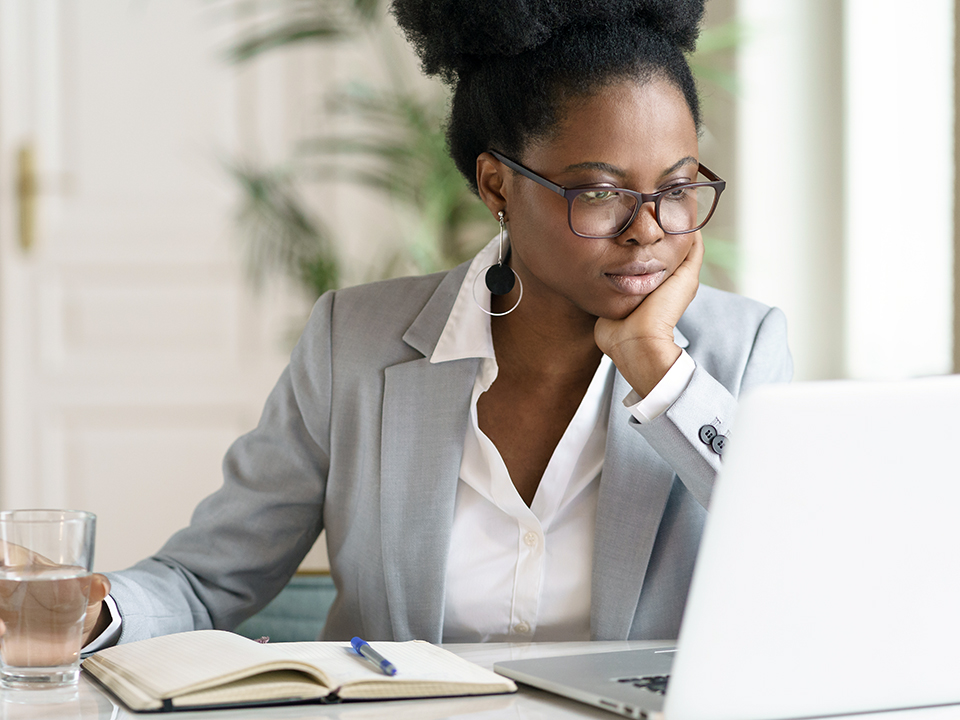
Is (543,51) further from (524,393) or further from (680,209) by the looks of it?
(524,393)

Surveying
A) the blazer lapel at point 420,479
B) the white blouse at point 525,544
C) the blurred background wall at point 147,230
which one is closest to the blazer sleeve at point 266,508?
the blazer lapel at point 420,479

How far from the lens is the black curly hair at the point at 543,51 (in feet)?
4.00

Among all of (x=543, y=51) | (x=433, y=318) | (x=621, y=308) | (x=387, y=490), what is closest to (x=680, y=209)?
(x=621, y=308)

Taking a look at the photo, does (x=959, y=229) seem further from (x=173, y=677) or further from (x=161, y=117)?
(x=161, y=117)

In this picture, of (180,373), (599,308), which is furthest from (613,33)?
(180,373)

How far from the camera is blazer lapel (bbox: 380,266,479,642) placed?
1.25m

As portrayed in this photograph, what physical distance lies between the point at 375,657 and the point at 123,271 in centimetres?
262

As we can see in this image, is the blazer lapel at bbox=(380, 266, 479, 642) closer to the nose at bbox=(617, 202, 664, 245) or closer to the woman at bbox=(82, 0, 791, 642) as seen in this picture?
the woman at bbox=(82, 0, 791, 642)

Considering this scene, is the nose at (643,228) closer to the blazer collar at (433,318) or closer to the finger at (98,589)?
the blazer collar at (433,318)

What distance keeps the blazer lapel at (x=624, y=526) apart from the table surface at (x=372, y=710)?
380mm

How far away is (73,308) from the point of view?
10.5 ft

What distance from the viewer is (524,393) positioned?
1368mm

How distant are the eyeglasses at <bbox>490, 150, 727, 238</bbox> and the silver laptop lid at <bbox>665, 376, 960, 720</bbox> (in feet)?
1.86

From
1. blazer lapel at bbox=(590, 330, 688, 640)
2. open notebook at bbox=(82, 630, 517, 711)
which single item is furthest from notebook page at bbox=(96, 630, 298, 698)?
blazer lapel at bbox=(590, 330, 688, 640)
